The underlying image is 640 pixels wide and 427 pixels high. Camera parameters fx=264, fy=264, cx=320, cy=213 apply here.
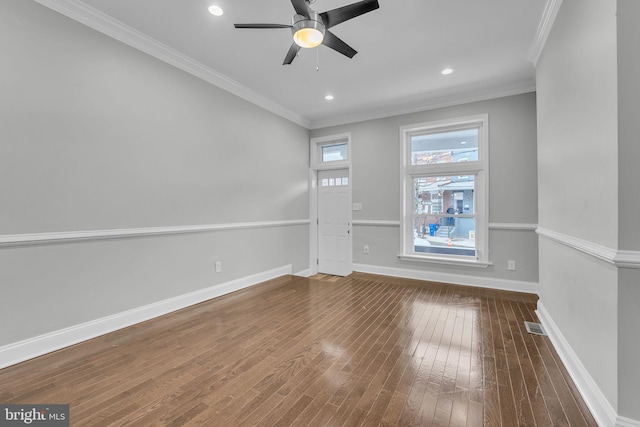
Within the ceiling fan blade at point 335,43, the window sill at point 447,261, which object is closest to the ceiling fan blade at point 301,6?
the ceiling fan blade at point 335,43

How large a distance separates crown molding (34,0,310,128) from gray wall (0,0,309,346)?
8 centimetres

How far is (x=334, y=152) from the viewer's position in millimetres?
5547

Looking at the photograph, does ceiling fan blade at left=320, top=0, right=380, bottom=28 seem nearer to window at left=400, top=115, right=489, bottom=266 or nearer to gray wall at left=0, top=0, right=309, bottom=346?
gray wall at left=0, top=0, right=309, bottom=346

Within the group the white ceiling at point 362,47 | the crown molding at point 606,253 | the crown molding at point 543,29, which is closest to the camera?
the crown molding at point 606,253

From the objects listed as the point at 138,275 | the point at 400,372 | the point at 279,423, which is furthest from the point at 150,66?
the point at 400,372

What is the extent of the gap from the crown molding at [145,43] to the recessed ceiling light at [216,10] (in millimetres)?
903

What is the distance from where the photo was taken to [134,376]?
1959 mm

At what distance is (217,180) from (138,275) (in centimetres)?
149

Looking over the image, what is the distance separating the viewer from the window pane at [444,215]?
14.1 feet

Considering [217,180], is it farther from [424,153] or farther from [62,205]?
[424,153]

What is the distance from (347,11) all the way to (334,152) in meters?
3.65

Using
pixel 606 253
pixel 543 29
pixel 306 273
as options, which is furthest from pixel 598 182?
pixel 306 273

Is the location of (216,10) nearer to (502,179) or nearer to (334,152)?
(334,152)

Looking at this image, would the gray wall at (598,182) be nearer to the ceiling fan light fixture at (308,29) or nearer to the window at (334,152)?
the ceiling fan light fixture at (308,29)
